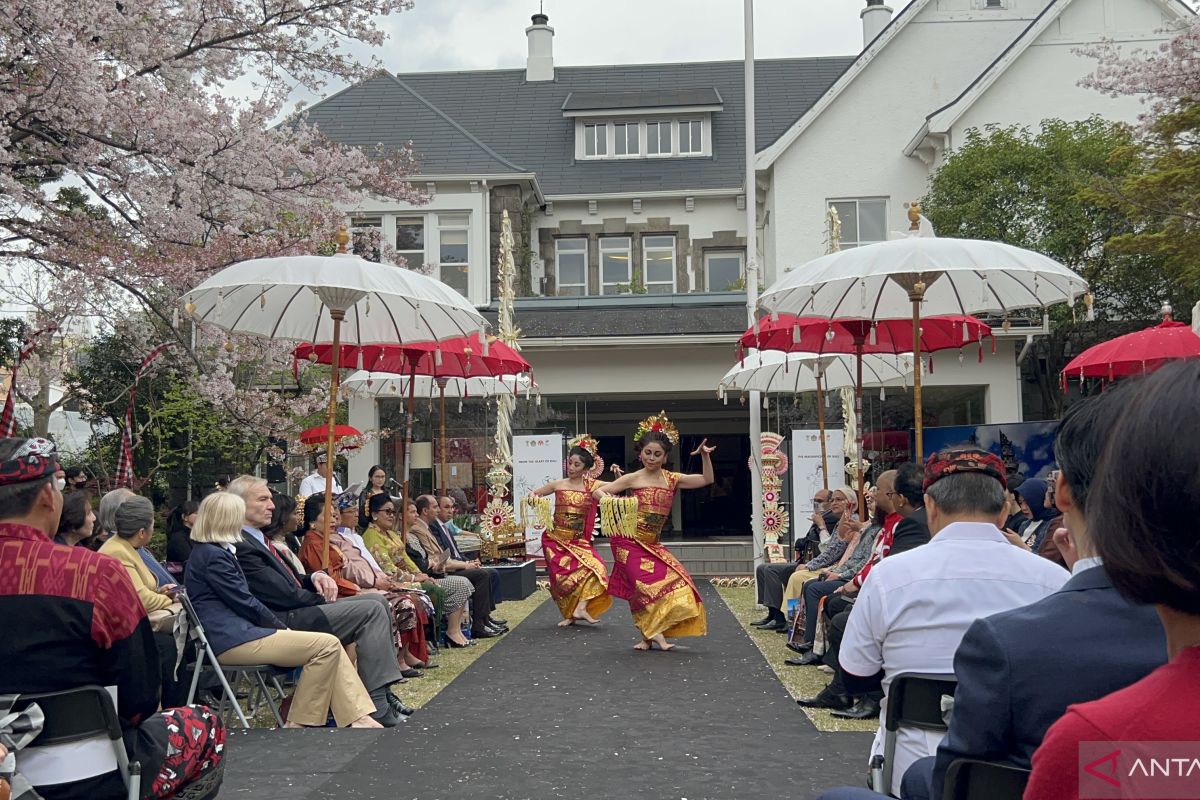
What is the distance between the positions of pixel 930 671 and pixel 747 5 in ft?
51.2

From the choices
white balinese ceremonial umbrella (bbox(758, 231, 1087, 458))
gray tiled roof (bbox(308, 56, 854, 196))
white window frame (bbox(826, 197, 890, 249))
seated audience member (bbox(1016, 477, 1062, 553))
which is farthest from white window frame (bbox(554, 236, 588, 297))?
seated audience member (bbox(1016, 477, 1062, 553))

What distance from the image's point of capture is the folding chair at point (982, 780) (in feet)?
7.41

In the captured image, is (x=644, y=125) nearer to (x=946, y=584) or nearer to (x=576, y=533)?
(x=576, y=533)

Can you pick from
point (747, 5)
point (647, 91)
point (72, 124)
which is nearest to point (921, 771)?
point (72, 124)

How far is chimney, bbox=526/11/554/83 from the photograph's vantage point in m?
33.8

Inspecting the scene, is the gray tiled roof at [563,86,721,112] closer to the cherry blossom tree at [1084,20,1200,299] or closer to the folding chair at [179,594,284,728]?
the cherry blossom tree at [1084,20,1200,299]

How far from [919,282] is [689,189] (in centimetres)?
1934

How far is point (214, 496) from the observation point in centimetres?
721

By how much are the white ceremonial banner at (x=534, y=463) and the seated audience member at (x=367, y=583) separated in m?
8.35

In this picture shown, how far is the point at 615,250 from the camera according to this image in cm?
2795

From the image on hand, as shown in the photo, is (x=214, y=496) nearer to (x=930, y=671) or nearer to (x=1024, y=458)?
(x=930, y=671)

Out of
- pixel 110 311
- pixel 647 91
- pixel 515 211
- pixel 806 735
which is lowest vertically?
pixel 806 735

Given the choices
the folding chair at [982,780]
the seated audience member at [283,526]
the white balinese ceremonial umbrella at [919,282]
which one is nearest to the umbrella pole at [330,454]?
the seated audience member at [283,526]

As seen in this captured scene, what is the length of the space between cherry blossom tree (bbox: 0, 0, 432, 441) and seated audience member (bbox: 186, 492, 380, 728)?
12.1 feet
